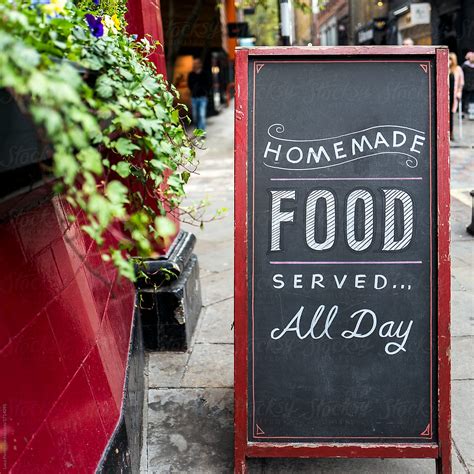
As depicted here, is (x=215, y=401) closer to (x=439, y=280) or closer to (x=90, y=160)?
(x=439, y=280)

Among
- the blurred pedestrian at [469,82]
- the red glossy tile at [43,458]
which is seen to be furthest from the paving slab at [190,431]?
the blurred pedestrian at [469,82]

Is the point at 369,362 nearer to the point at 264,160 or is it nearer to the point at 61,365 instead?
the point at 264,160

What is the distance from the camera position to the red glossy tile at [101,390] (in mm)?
2482

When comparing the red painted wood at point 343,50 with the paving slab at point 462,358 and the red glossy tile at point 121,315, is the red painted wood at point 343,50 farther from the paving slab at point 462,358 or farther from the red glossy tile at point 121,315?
the paving slab at point 462,358

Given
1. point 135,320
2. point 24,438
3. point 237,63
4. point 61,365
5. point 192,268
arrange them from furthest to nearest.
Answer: point 192,268
point 135,320
point 237,63
point 61,365
point 24,438

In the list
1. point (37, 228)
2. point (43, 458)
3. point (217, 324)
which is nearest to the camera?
point (43, 458)

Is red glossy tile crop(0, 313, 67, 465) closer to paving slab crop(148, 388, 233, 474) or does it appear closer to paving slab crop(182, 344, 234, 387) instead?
paving slab crop(148, 388, 233, 474)

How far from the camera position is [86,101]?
149 centimetres

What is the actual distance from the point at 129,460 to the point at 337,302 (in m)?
1.14

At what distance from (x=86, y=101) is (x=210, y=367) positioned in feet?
9.04

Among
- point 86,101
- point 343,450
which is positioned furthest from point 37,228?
point 343,450

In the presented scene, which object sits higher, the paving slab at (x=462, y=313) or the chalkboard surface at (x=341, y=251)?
the chalkboard surface at (x=341, y=251)

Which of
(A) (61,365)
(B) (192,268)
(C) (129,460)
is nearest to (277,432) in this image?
(C) (129,460)

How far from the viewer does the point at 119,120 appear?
1490 millimetres
